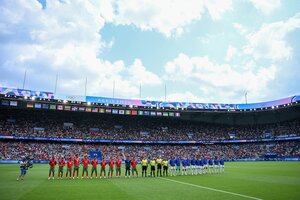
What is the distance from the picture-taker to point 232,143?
250 feet

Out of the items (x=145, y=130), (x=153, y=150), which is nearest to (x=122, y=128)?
(x=145, y=130)

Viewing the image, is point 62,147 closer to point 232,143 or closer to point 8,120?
point 8,120

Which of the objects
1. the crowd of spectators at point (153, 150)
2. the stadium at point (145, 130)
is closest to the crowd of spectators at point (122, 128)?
the stadium at point (145, 130)

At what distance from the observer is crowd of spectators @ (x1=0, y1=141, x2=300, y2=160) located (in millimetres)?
56531

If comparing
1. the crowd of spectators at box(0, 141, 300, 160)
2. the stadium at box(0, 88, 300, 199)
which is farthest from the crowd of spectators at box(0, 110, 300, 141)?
the crowd of spectators at box(0, 141, 300, 160)

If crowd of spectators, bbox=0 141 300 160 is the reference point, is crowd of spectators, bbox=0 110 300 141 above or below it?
above

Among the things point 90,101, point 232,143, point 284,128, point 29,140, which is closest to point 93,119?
point 90,101

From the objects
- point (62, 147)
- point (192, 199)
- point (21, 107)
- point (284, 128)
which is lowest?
point (192, 199)

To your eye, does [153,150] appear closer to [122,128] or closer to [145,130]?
[145,130]

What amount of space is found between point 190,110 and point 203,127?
33.2 feet

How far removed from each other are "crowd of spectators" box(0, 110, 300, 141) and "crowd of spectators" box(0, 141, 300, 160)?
2.51 meters

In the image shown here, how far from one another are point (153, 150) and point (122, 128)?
10917mm

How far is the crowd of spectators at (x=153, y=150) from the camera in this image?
56.5 metres

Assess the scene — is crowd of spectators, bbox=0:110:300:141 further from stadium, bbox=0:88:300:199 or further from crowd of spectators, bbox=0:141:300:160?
crowd of spectators, bbox=0:141:300:160
